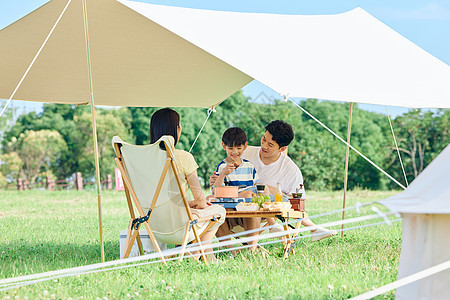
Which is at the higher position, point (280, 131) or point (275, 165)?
point (280, 131)

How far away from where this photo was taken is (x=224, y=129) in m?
21.6

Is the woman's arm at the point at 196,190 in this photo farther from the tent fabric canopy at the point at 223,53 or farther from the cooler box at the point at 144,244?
the tent fabric canopy at the point at 223,53

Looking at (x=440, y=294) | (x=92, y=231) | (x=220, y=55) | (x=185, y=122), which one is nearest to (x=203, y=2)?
(x=185, y=122)

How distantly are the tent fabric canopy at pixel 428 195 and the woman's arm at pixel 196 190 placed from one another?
66.3 inches

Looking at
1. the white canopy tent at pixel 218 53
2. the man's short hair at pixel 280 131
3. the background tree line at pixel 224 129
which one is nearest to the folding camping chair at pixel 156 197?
the white canopy tent at pixel 218 53

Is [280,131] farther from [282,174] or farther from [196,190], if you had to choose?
[196,190]

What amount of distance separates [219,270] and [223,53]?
53.5 inches

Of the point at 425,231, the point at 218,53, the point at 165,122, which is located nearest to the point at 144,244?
the point at 165,122

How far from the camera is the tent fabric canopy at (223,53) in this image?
12.5 feet

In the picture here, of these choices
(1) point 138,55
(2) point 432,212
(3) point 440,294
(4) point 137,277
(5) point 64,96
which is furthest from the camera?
(5) point 64,96

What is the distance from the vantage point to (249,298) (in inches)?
113

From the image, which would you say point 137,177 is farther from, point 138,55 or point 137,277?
point 138,55

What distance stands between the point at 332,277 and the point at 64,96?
3.67 m

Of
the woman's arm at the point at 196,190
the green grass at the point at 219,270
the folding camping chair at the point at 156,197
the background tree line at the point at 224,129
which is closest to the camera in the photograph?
the green grass at the point at 219,270
